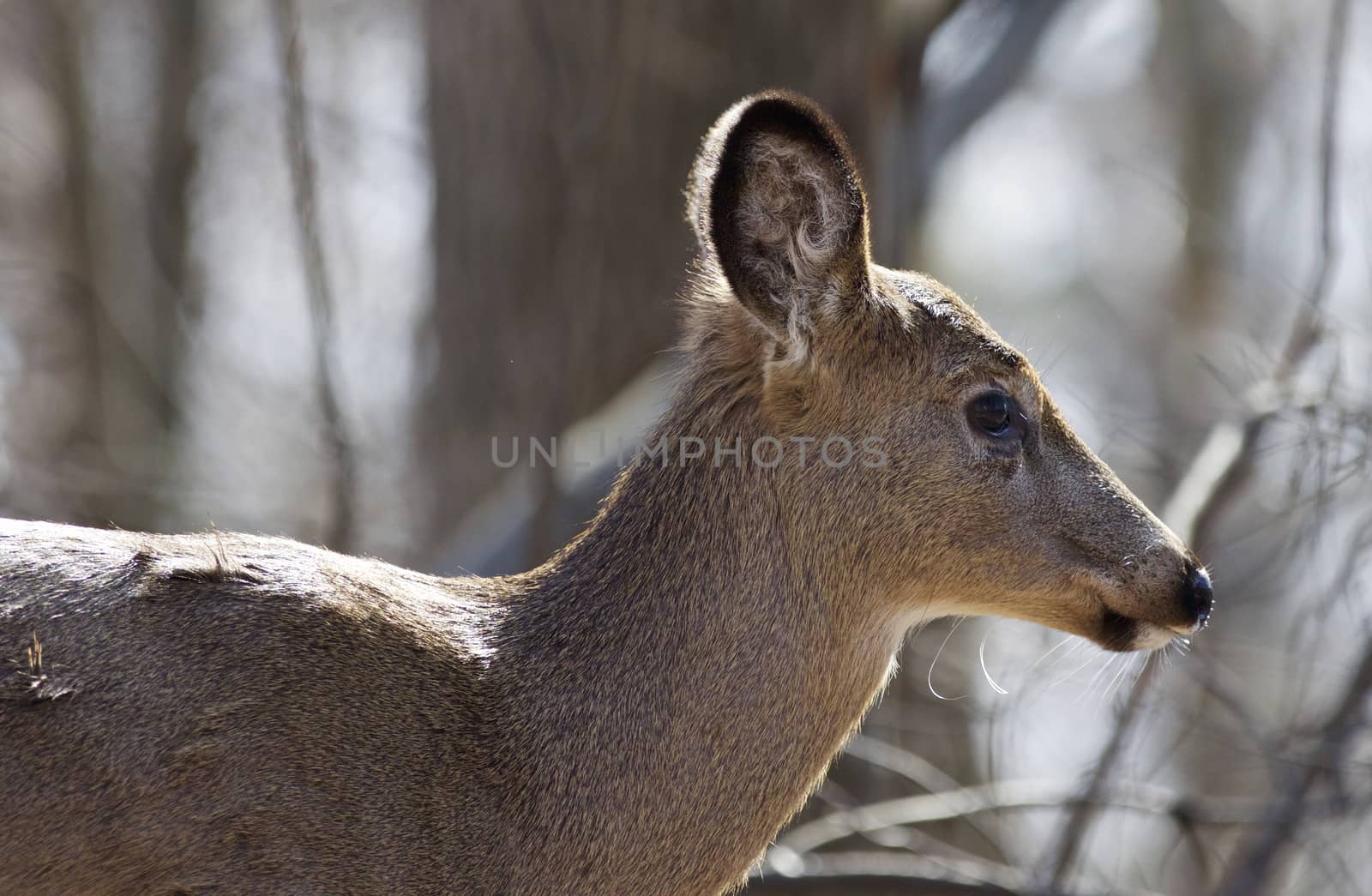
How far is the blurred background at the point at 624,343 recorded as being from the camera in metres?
6.07

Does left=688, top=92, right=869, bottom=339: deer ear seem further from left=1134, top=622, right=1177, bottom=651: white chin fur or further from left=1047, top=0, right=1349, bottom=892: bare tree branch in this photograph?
left=1047, top=0, right=1349, bottom=892: bare tree branch

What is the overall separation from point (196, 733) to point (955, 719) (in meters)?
6.80

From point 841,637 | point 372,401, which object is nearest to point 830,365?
point 841,637

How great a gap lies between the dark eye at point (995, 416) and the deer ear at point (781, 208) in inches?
19.3

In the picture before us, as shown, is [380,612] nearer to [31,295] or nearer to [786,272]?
[786,272]

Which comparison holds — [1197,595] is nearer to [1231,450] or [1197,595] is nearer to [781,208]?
[781,208]

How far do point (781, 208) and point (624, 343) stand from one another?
4.72m

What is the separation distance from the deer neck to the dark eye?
0.59 metres

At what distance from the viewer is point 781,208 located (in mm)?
4168

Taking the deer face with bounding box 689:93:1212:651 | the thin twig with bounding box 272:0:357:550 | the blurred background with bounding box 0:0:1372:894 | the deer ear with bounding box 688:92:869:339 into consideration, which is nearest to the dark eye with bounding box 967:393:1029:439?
the deer face with bounding box 689:93:1212:651

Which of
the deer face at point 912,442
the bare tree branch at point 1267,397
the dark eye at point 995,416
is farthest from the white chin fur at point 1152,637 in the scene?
the bare tree branch at point 1267,397

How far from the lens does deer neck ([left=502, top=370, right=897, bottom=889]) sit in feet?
13.0

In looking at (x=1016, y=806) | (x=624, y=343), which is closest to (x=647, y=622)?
(x=1016, y=806)

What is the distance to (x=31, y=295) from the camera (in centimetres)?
1559
